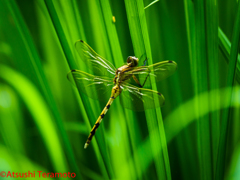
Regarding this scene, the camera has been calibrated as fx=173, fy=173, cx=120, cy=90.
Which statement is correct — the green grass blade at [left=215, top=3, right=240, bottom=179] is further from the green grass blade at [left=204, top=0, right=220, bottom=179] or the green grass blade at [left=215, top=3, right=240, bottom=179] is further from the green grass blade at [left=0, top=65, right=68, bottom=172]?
the green grass blade at [left=0, top=65, right=68, bottom=172]

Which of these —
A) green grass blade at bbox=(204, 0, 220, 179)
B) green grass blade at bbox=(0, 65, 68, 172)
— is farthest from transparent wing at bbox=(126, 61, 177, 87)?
green grass blade at bbox=(0, 65, 68, 172)

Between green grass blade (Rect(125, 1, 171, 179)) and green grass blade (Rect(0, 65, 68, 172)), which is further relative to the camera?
green grass blade (Rect(0, 65, 68, 172))

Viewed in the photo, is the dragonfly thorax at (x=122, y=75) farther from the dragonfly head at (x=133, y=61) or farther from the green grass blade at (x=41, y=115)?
the green grass blade at (x=41, y=115)

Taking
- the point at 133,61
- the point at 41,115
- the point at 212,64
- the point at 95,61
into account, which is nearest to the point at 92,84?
the point at 95,61

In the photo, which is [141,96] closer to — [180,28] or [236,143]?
[180,28]

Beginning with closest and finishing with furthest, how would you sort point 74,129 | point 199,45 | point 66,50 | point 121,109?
point 66,50 → point 199,45 → point 121,109 → point 74,129

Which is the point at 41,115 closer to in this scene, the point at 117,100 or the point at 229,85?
the point at 117,100

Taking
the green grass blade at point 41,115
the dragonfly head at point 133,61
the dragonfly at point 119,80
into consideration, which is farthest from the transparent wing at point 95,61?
the green grass blade at point 41,115

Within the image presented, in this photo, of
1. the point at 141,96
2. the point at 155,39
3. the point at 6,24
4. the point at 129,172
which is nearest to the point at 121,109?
the point at 141,96
